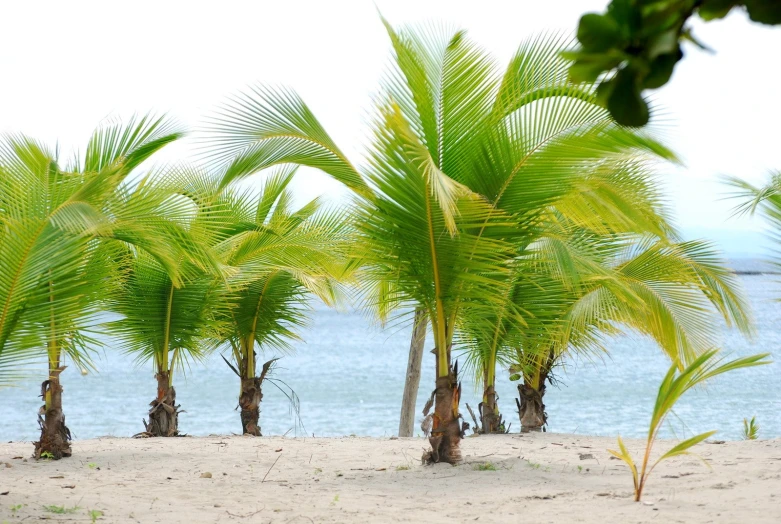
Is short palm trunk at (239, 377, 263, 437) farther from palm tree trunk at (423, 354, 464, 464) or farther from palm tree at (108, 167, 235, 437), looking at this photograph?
palm tree trunk at (423, 354, 464, 464)

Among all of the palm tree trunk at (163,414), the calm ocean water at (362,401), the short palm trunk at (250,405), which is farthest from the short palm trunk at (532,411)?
the palm tree trunk at (163,414)

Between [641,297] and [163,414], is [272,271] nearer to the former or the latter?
[163,414]

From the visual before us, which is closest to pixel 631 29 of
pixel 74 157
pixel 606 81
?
pixel 606 81

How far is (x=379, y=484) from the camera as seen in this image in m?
5.76

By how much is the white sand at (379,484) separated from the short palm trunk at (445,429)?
11 centimetres

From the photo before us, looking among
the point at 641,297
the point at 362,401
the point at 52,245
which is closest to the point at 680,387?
the point at 641,297

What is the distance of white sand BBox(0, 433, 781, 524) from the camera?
4.71 metres

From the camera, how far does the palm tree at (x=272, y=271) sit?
26.6 ft

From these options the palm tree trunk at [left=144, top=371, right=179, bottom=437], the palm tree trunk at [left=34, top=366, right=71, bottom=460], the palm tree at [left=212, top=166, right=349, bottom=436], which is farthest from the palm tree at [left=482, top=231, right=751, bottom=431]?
the palm tree trunk at [left=34, top=366, right=71, bottom=460]

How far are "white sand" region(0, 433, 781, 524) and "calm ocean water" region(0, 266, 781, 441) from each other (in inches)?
95.6

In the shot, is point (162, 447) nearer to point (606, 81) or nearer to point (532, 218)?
point (532, 218)

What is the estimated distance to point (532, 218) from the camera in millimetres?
6141

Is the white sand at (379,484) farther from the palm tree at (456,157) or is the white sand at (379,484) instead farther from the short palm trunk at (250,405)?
the short palm trunk at (250,405)

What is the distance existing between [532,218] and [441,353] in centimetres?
122
